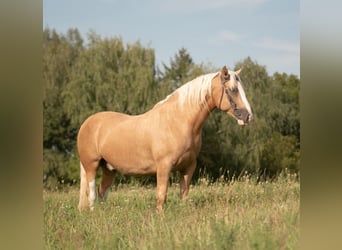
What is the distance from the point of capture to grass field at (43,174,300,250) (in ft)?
7.11

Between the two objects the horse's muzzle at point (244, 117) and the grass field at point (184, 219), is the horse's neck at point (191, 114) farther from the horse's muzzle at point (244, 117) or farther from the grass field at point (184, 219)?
the grass field at point (184, 219)

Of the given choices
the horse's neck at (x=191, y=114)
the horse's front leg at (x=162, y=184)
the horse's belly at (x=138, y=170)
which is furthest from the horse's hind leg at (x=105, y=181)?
the horse's neck at (x=191, y=114)

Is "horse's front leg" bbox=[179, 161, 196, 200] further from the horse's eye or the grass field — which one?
the horse's eye

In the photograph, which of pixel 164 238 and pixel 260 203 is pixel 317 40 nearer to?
pixel 164 238

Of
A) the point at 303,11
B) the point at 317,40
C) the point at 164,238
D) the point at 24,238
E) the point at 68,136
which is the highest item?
the point at 303,11

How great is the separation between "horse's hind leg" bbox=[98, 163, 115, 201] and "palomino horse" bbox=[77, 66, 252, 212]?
0.12 m

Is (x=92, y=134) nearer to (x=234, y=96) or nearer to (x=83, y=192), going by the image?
(x=83, y=192)

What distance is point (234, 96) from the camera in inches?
111

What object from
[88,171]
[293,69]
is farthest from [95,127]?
[293,69]

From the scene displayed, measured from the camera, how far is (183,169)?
118 inches

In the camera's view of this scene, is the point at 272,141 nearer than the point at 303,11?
No

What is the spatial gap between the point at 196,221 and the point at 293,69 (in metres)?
1.71

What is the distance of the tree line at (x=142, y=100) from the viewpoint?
4047mm

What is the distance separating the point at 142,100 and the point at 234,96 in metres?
2.63
